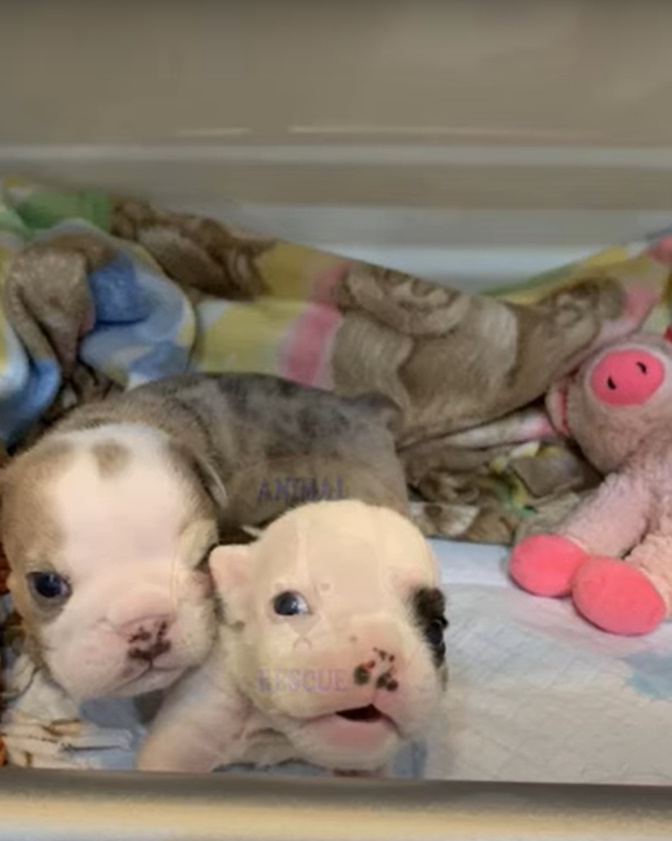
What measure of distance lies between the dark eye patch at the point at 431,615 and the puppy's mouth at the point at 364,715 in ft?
0.16

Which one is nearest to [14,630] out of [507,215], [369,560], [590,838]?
[369,560]

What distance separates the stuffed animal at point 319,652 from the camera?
78 cm

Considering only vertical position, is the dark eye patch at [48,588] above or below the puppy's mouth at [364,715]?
above

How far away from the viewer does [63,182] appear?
1.33 m

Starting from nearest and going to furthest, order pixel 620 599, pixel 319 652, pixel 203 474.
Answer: pixel 319 652 < pixel 203 474 < pixel 620 599

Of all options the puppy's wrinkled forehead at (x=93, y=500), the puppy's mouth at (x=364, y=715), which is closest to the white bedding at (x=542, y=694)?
the puppy's mouth at (x=364, y=715)

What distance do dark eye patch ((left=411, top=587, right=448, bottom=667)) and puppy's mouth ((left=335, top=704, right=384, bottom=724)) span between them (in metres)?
0.05

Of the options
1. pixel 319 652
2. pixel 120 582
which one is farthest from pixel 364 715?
pixel 120 582

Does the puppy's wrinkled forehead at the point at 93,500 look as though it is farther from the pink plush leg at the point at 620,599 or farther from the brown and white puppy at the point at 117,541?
the pink plush leg at the point at 620,599

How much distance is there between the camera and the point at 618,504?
1.15 m

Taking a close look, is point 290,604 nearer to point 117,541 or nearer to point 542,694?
point 117,541

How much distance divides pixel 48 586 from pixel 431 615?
0.23m

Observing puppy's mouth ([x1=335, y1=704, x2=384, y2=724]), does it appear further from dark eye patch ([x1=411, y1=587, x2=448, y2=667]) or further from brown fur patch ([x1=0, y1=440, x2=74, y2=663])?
brown fur patch ([x1=0, y1=440, x2=74, y2=663])

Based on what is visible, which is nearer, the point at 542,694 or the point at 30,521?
the point at 30,521
